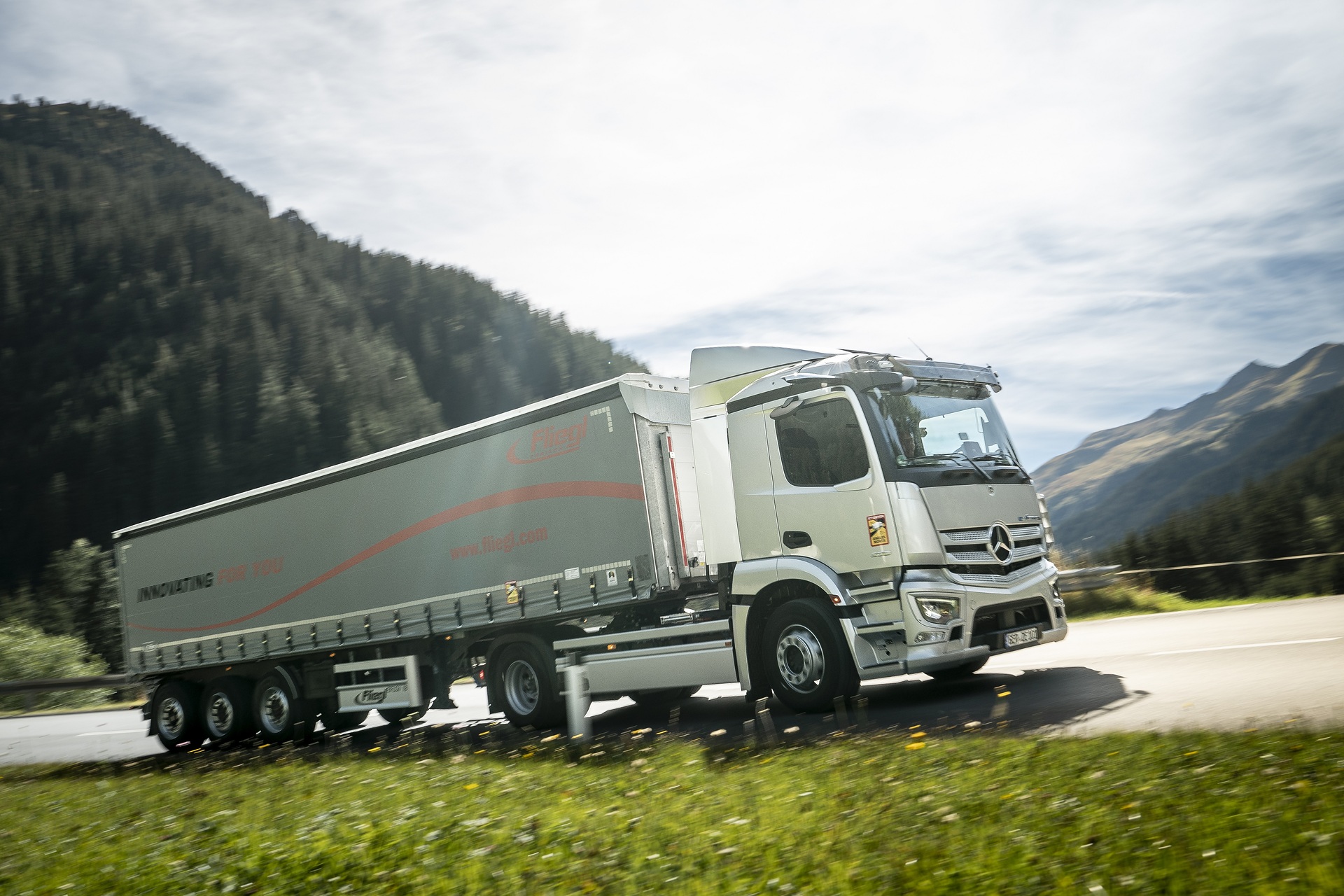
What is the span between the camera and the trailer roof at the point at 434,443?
1034 cm

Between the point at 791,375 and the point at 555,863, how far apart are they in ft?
17.9

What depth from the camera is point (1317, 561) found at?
17.6 meters

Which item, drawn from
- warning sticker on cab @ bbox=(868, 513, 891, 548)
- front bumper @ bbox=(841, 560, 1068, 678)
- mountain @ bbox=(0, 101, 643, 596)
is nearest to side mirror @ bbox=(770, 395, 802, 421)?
warning sticker on cab @ bbox=(868, 513, 891, 548)

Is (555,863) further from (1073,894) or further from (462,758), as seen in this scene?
(462,758)

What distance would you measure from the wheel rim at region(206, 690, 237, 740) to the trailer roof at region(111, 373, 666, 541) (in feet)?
8.18

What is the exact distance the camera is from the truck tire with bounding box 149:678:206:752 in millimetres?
14617

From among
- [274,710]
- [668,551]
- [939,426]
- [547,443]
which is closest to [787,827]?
[939,426]

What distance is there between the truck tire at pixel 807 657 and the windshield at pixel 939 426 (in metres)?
1.47

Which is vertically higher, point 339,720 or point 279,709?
point 279,709

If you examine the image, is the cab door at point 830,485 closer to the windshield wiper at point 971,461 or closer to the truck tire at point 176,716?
the windshield wiper at point 971,461

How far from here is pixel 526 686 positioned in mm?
11062

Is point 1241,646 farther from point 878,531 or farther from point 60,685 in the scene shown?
point 60,685

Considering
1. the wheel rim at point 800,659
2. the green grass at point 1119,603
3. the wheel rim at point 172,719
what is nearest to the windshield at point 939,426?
the wheel rim at point 800,659

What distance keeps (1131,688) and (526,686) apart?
583 centimetres
